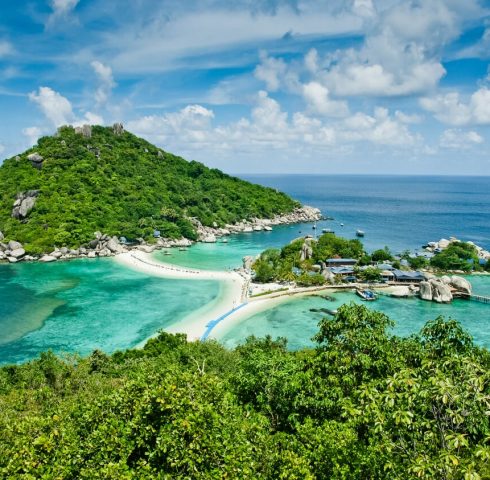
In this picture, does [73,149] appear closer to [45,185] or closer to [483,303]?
[45,185]

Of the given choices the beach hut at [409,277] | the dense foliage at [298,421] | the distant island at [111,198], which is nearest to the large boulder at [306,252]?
the beach hut at [409,277]

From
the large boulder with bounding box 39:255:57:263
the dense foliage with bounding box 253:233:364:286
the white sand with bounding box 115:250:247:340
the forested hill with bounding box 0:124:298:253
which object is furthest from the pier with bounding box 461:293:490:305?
the large boulder with bounding box 39:255:57:263

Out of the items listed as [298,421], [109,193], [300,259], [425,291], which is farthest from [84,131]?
[298,421]

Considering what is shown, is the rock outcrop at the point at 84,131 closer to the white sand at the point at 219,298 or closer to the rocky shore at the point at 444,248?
the white sand at the point at 219,298

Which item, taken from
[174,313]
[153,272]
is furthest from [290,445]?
[153,272]

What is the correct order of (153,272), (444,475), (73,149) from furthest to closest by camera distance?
(73,149), (153,272), (444,475)

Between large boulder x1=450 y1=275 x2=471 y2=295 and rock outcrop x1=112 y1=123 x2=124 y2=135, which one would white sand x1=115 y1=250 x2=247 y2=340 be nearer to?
large boulder x1=450 y1=275 x2=471 y2=295

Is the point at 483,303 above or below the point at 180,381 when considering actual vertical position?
below

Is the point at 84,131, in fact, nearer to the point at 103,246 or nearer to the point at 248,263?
the point at 103,246
